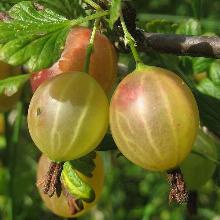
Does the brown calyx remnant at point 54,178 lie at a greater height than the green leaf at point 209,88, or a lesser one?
greater

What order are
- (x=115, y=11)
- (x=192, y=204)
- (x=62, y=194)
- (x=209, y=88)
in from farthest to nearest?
1. (x=209, y=88)
2. (x=192, y=204)
3. (x=62, y=194)
4. (x=115, y=11)

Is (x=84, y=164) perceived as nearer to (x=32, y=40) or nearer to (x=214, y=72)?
(x=32, y=40)

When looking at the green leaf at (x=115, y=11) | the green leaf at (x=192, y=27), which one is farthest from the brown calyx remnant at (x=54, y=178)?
the green leaf at (x=192, y=27)

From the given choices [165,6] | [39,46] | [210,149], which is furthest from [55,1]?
[165,6]

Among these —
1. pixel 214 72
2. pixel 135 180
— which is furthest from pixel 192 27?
pixel 135 180

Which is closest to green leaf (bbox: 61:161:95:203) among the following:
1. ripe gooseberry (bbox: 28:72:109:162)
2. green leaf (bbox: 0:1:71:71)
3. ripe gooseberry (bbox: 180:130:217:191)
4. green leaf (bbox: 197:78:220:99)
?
ripe gooseberry (bbox: 28:72:109:162)

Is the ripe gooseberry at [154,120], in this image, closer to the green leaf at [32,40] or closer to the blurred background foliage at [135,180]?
the green leaf at [32,40]
